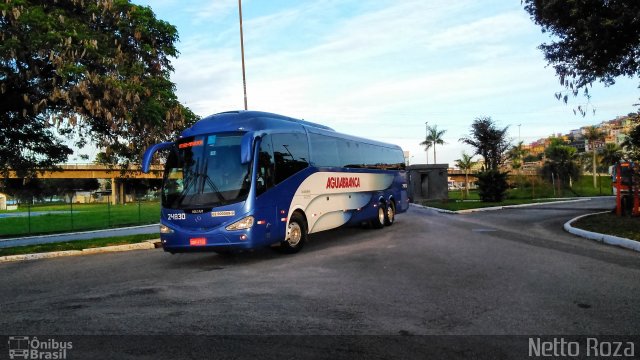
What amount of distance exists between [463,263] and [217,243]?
5.00 metres

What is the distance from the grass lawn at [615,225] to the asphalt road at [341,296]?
156 cm

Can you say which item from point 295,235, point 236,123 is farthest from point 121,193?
point 236,123

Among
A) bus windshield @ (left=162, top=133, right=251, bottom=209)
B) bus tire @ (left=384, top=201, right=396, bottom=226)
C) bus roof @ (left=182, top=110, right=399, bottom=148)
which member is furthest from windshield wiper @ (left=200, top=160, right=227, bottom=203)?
bus tire @ (left=384, top=201, right=396, bottom=226)

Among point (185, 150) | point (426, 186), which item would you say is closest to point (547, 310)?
point (185, 150)

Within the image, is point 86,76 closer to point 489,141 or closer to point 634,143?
point 634,143

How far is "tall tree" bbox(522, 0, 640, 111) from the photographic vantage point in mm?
12531

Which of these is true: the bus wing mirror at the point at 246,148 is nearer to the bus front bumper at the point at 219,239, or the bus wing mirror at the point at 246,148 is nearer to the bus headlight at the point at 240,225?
the bus headlight at the point at 240,225

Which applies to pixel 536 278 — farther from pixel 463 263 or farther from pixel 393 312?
pixel 393 312

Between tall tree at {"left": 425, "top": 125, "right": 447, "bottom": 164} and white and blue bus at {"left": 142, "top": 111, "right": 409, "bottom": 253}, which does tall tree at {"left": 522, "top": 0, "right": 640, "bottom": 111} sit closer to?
white and blue bus at {"left": 142, "top": 111, "right": 409, "bottom": 253}

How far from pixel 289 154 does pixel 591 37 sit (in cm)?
946

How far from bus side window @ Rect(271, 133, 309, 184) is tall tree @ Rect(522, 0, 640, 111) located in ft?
26.4

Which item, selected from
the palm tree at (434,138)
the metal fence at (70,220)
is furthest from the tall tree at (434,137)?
the metal fence at (70,220)

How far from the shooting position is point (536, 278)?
24.5 ft

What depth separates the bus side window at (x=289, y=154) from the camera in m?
11.1
